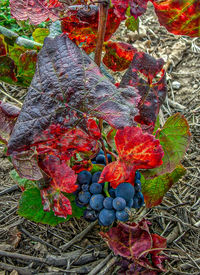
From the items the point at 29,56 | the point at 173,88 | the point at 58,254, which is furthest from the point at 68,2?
the point at 173,88

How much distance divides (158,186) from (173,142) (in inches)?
5.6

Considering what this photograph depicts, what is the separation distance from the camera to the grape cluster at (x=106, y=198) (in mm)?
758

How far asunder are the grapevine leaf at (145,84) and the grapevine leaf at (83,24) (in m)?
0.11

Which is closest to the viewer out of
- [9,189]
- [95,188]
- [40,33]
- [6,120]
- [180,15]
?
[180,15]

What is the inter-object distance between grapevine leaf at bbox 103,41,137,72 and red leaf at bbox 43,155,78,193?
34 centimetres

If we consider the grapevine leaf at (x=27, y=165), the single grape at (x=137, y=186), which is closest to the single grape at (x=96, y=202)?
the single grape at (x=137, y=186)

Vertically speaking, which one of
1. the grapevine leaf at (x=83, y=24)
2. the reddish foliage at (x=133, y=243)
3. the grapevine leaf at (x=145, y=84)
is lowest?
the reddish foliage at (x=133, y=243)

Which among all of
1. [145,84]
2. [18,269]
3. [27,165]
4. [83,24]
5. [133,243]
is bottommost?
[18,269]

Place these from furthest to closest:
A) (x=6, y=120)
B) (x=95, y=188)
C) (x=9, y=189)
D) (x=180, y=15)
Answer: (x=9, y=189) → (x=95, y=188) → (x=6, y=120) → (x=180, y=15)

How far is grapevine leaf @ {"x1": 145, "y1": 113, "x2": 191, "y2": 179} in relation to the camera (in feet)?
2.40

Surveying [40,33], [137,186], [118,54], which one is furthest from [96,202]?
[40,33]

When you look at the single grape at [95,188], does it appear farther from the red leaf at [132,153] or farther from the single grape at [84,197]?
the red leaf at [132,153]

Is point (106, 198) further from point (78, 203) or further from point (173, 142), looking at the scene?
point (173, 142)

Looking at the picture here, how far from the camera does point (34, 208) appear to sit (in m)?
0.82
